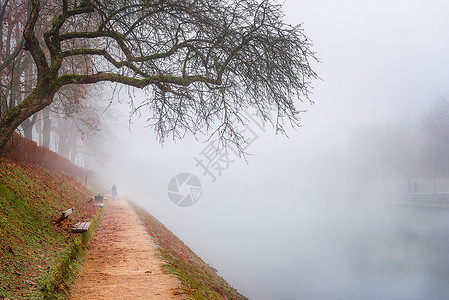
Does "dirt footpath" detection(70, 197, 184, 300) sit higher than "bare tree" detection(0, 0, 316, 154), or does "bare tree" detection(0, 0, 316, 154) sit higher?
"bare tree" detection(0, 0, 316, 154)

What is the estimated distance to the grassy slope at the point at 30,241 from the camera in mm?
4820

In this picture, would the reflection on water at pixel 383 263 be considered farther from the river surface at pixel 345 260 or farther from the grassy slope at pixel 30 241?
the grassy slope at pixel 30 241

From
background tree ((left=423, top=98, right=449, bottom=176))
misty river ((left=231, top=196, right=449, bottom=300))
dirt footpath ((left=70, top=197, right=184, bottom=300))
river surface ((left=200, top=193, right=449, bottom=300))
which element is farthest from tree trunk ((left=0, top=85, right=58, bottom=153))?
background tree ((left=423, top=98, right=449, bottom=176))

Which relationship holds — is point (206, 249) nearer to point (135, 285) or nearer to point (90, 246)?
point (90, 246)

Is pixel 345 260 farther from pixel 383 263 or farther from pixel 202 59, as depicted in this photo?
pixel 202 59

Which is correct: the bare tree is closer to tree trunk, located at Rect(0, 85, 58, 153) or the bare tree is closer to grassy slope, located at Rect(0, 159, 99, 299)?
tree trunk, located at Rect(0, 85, 58, 153)

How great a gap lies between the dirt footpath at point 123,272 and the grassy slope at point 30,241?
368 mm

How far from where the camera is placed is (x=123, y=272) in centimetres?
699

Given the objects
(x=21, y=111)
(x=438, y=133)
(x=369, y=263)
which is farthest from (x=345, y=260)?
(x=438, y=133)

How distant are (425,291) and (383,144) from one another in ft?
138

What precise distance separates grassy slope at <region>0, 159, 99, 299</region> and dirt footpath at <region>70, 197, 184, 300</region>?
368 mm

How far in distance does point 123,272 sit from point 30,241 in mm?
1867

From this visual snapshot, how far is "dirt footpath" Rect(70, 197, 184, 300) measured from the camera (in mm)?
5605

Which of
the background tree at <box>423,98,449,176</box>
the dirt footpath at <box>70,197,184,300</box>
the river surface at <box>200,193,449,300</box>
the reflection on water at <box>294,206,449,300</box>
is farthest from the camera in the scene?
the background tree at <box>423,98,449,176</box>
